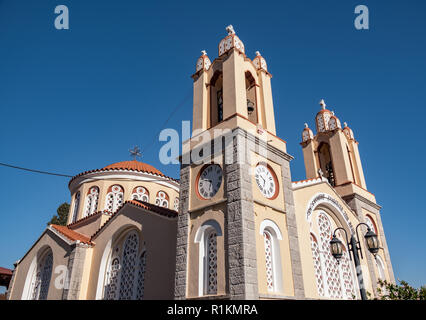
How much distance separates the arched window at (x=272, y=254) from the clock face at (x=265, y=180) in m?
0.98

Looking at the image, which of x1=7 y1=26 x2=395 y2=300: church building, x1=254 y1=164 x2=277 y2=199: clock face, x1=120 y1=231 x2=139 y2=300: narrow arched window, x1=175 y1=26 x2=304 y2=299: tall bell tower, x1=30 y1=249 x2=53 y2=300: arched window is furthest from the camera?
x1=30 y1=249 x2=53 y2=300: arched window

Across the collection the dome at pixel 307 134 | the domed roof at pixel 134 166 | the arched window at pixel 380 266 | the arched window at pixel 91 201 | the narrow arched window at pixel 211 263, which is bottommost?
Answer: the narrow arched window at pixel 211 263

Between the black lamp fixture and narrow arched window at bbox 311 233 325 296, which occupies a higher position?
the black lamp fixture

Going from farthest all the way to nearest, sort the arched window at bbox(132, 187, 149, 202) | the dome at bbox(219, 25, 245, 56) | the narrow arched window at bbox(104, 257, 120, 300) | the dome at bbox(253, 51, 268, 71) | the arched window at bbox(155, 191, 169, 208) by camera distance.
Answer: the arched window at bbox(155, 191, 169, 208) < the arched window at bbox(132, 187, 149, 202) < the dome at bbox(253, 51, 268, 71) < the narrow arched window at bbox(104, 257, 120, 300) < the dome at bbox(219, 25, 245, 56)

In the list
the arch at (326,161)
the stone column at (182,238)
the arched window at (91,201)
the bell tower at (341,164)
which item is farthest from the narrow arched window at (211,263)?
the arched window at (91,201)

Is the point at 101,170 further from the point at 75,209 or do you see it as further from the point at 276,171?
the point at 276,171

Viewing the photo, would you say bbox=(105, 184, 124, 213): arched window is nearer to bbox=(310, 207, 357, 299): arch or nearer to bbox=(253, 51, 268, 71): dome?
bbox=(253, 51, 268, 71): dome

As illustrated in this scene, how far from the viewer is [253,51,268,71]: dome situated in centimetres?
1296

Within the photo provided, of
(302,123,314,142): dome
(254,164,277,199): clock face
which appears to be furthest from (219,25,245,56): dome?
(302,123,314,142): dome

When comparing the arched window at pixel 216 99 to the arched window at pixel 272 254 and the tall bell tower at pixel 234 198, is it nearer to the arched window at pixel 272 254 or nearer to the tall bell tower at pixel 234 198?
the tall bell tower at pixel 234 198

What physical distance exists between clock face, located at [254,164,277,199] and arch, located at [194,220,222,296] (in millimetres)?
1901

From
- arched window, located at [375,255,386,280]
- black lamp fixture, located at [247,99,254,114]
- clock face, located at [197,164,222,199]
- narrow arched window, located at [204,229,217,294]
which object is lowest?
narrow arched window, located at [204,229,217,294]

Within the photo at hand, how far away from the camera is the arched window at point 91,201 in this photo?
1775 centimetres
